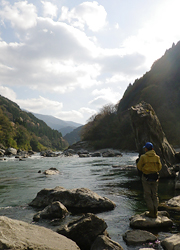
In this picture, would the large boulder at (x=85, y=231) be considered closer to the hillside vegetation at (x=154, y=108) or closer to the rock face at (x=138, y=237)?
the rock face at (x=138, y=237)

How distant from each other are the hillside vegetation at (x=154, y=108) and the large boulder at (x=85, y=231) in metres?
55.5

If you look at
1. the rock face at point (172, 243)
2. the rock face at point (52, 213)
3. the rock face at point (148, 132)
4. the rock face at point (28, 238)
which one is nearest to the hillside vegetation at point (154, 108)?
the rock face at point (148, 132)

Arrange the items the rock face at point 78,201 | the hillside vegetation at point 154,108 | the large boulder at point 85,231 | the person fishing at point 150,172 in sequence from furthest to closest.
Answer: the hillside vegetation at point 154,108
the rock face at point 78,201
the person fishing at point 150,172
the large boulder at point 85,231

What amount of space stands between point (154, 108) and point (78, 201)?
232ft

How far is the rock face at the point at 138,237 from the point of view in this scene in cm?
548

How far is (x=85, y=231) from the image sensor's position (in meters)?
5.63

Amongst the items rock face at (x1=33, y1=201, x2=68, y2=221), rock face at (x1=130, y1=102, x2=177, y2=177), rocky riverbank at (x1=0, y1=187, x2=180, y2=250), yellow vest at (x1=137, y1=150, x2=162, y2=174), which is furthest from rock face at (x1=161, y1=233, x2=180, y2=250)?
rock face at (x1=130, y1=102, x2=177, y2=177)

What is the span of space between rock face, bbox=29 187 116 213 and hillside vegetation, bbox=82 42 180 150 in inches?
2071

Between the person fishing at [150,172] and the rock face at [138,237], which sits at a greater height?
the person fishing at [150,172]

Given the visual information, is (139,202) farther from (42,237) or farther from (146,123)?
(146,123)

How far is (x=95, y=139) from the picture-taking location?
88.8 meters

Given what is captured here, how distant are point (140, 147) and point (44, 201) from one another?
11080mm

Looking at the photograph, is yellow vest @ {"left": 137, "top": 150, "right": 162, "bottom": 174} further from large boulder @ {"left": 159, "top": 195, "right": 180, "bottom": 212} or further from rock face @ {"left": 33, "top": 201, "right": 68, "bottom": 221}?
rock face @ {"left": 33, "top": 201, "right": 68, "bottom": 221}

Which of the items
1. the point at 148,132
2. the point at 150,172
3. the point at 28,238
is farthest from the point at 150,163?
the point at 148,132
